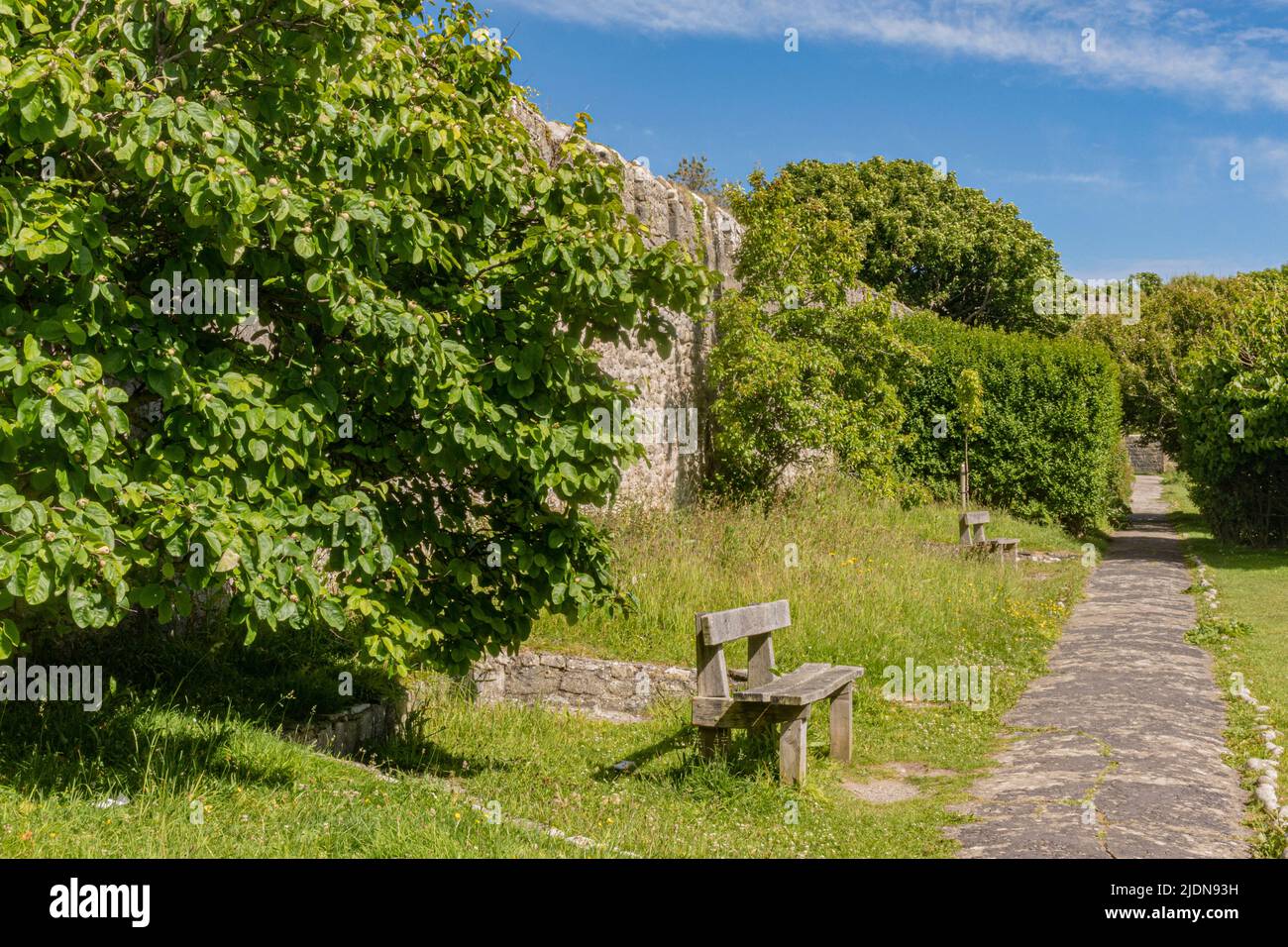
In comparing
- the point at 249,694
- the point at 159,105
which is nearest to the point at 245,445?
the point at 159,105

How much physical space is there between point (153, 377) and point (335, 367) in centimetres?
100

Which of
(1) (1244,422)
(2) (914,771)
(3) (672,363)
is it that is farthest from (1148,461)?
(2) (914,771)

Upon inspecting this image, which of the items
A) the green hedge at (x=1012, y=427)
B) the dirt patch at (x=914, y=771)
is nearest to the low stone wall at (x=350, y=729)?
the dirt patch at (x=914, y=771)

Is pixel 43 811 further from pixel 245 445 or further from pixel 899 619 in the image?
→ pixel 899 619

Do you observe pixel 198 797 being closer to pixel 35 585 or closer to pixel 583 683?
pixel 35 585

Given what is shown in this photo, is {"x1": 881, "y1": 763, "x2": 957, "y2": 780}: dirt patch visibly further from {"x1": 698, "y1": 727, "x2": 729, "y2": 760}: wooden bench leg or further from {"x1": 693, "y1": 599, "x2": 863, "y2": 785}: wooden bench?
{"x1": 698, "y1": 727, "x2": 729, "y2": 760}: wooden bench leg

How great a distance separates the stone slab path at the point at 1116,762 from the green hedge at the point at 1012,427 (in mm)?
8262

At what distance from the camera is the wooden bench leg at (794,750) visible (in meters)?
6.23

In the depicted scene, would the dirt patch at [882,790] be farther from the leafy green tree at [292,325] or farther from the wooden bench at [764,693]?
the leafy green tree at [292,325]

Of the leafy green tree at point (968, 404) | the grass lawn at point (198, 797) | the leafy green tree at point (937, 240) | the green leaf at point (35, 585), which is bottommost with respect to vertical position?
the grass lawn at point (198, 797)

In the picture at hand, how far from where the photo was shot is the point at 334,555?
5.11 metres

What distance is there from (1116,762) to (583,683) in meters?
3.78

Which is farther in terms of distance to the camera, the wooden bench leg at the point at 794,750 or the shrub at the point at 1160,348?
the shrub at the point at 1160,348

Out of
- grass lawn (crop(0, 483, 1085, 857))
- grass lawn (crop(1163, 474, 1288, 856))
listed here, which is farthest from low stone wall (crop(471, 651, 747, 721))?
grass lawn (crop(1163, 474, 1288, 856))
